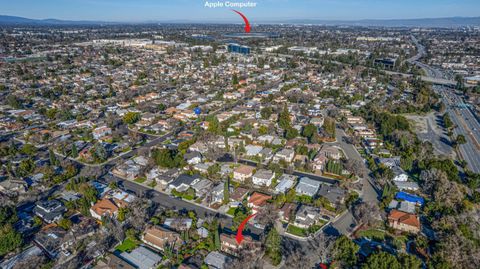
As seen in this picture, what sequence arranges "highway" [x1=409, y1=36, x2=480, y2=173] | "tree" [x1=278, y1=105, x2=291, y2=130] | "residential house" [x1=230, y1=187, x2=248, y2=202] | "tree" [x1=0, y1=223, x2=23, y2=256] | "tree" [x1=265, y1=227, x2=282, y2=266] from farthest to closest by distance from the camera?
"tree" [x1=278, y1=105, x2=291, y2=130] < "highway" [x1=409, y1=36, x2=480, y2=173] < "residential house" [x1=230, y1=187, x2=248, y2=202] < "tree" [x1=0, y1=223, x2=23, y2=256] < "tree" [x1=265, y1=227, x2=282, y2=266]

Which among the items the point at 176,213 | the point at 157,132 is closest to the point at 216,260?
the point at 176,213

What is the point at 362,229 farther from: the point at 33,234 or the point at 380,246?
the point at 33,234

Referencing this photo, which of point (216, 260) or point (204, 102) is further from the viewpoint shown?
point (204, 102)

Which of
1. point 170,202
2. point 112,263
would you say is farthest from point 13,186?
point 112,263

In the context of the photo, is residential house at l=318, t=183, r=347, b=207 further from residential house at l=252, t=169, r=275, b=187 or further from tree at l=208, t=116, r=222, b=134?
tree at l=208, t=116, r=222, b=134

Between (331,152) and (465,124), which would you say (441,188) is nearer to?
(331,152)

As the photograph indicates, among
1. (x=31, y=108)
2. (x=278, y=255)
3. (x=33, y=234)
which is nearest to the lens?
(x=278, y=255)

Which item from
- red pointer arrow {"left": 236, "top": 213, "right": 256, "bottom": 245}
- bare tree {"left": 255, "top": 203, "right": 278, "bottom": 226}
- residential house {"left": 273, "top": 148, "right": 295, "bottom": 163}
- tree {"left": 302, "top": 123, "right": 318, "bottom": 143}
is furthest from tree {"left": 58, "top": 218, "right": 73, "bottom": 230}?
tree {"left": 302, "top": 123, "right": 318, "bottom": 143}
